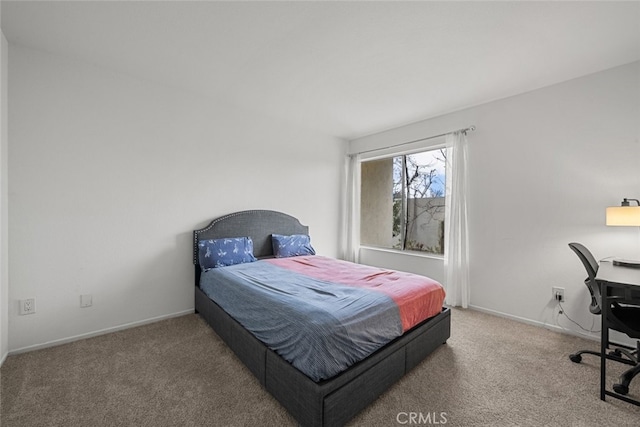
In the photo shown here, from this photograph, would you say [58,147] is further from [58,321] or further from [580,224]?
[580,224]

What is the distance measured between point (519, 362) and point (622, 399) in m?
0.56

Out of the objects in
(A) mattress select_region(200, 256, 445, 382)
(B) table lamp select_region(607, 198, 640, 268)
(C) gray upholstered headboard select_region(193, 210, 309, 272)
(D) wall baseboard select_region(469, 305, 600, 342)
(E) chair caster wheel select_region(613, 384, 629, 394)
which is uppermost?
(B) table lamp select_region(607, 198, 640, 268)

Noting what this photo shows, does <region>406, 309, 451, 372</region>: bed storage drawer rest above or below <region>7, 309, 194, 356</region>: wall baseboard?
above

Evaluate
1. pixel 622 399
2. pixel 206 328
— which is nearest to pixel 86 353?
pixel 206 328

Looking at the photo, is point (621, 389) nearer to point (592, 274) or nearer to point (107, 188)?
point (592, 274)

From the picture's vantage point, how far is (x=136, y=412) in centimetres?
159

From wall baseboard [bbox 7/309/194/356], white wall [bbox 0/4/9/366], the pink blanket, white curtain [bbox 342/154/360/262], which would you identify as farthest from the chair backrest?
white wall [bbox 0/4/9/366]

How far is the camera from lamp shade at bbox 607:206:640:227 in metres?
2.10

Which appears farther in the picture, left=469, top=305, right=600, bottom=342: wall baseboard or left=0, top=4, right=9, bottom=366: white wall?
left=469, top=305, right=600, bottom=342: wall baseboard

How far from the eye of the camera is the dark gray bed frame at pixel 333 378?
1402mm

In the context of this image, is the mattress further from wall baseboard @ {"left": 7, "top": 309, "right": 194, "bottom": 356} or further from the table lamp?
the table lamp

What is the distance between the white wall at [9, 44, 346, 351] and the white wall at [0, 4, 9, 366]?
0.05 meters

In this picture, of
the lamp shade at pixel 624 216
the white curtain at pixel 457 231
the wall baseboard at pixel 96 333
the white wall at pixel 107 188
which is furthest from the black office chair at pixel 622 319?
the wall baseboard at pixel 96 333

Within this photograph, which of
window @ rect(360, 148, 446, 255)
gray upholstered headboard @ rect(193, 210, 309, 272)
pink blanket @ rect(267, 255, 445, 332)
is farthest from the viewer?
window @ rect(360, 148, 446, 255)
